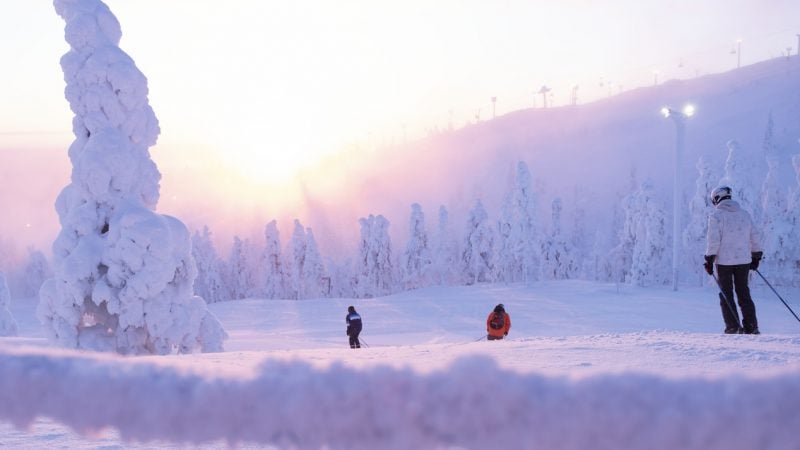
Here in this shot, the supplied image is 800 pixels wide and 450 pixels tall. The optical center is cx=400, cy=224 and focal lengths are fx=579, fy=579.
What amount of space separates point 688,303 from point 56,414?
30.5m

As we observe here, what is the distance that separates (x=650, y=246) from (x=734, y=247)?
45.7m

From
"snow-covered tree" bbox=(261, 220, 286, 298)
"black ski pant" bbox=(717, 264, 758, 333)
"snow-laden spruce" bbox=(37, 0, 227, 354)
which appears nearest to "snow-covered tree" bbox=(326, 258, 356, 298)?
"snow-covered tree" bbox=(261, 220, 286, 298)

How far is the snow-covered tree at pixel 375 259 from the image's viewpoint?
68625 mm

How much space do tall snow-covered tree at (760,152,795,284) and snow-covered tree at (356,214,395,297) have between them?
37948 millimetres

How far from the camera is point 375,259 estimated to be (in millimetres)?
69125

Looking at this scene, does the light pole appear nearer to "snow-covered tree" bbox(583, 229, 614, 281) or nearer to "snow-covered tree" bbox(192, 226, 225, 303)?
"snow-covered tree" bbox(583, 229, 614, 281)

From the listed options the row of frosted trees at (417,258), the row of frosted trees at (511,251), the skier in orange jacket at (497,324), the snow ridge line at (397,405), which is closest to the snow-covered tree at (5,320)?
the skier in orange jacket at (497,324)

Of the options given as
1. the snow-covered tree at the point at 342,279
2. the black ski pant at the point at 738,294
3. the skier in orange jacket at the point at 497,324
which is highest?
the black ski pant at the point at 738,294

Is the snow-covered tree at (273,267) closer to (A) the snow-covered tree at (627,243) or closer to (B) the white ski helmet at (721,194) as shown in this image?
(A) the snow-covered tree at (627,243)

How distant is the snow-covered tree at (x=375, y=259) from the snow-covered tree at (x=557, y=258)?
62.0 feet

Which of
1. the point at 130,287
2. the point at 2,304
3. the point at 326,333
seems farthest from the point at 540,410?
the point at 2,304

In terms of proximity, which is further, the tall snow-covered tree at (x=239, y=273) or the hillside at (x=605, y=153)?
the hillside at (x=605, y=153)

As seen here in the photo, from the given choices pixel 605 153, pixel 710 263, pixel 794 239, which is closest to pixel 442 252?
pixel 794 239

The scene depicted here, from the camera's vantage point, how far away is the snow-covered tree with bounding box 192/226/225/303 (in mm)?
72812
